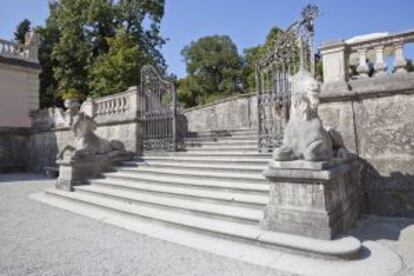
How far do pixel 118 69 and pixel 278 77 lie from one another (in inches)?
532

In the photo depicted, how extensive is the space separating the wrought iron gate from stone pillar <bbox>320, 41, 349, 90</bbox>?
0.68 m

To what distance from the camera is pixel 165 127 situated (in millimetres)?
9469

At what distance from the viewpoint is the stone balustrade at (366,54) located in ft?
18.8

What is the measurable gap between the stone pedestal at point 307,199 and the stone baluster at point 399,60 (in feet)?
7.17

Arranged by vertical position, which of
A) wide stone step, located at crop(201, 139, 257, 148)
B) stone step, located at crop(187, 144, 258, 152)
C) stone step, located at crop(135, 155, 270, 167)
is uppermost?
wide stone step, located at crop(201, 139, 257, 148)

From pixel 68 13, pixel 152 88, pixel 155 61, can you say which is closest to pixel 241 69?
pixel 155 61

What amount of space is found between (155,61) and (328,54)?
17819 millimetres

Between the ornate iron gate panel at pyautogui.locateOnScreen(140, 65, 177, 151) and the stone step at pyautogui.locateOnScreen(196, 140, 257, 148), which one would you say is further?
the ornate iron gate panel at pyautogui.locateOnScreen(140, 65, 177, 151)

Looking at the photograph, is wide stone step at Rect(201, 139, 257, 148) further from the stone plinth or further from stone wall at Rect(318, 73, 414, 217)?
the stone plinth

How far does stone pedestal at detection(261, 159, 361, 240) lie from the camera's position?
14.0 ft

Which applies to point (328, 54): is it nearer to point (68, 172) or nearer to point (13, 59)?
point (68, 172)

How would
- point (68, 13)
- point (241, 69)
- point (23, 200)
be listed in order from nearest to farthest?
point (23, 200), point (68, 13), point (241, 69)

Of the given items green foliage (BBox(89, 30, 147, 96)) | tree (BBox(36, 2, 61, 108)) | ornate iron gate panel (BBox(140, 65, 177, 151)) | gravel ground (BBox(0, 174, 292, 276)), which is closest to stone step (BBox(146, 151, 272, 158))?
ornate iron gate panel (BBox(140, 65, 177, 151))

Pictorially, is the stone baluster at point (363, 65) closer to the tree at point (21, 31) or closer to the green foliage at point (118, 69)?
the green foliage at point (118, 69)
